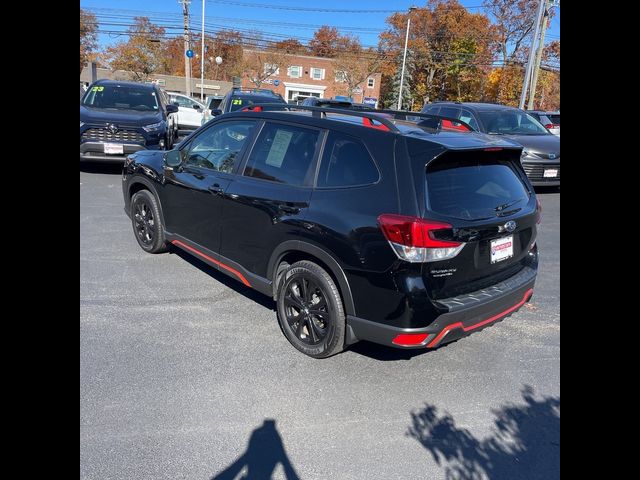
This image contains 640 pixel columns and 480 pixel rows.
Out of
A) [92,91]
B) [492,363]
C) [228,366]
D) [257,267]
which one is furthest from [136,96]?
[492,363]

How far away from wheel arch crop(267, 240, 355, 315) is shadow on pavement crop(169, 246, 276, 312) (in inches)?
28.1

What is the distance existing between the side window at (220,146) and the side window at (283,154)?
0.24 m

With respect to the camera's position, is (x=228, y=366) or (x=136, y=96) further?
(x=136, y=96)

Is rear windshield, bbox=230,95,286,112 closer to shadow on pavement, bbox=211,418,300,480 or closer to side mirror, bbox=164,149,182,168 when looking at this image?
side mirror, bbox=164,149,182,168

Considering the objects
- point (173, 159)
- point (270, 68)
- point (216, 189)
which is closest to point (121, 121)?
point (173, 159)

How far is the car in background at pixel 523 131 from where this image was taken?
10102 millimetres

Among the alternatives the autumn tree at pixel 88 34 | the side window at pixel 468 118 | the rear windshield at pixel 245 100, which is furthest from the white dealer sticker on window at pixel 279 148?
the autumn tree at pixel 88 34

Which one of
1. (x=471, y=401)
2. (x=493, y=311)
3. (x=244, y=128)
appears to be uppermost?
(x=244, y=128)

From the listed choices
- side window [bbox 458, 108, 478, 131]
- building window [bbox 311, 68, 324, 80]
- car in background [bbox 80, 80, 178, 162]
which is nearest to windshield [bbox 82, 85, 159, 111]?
car in background [bbox 80, 80, 178, 162]

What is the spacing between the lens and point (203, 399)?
3055mm

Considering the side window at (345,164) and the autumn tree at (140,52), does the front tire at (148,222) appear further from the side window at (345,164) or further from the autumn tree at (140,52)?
the autumn tree at (140,52)
